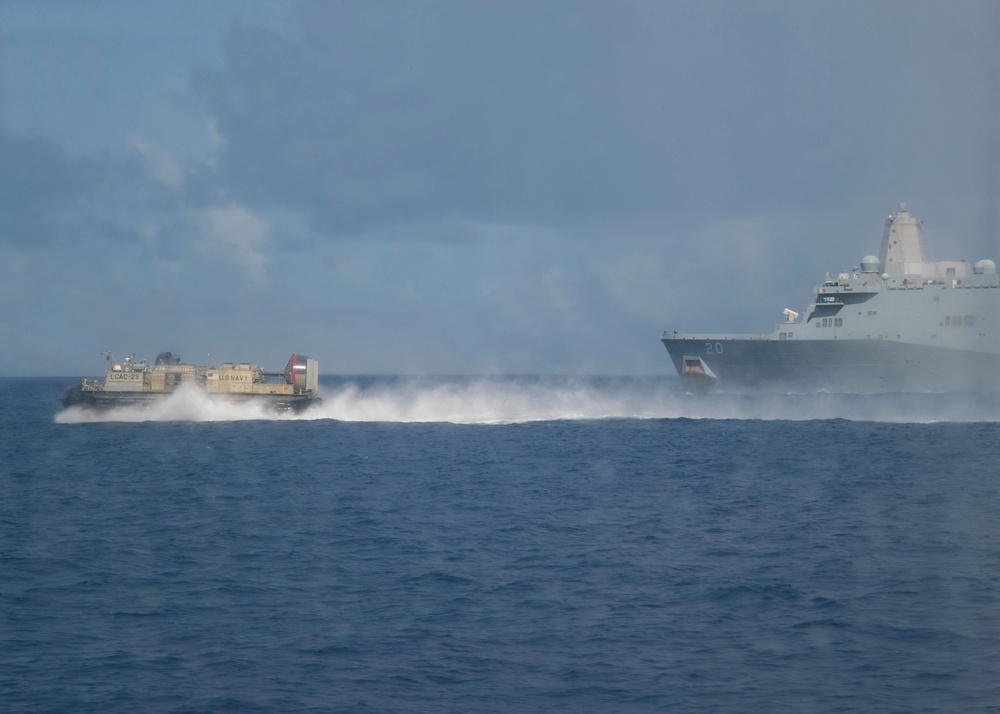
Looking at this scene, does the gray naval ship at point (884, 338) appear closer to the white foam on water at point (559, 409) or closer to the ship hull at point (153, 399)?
the white foam on water at point (559, 409)

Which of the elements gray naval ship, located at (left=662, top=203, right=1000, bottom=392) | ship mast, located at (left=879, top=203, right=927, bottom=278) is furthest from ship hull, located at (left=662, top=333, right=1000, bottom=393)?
ship mast, located at (left=879, top=203, right=927, bottom=278)

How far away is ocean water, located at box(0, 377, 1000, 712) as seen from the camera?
15.7 m

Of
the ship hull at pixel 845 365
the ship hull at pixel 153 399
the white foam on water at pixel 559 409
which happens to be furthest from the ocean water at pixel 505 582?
the ship hull at pixel 845 365

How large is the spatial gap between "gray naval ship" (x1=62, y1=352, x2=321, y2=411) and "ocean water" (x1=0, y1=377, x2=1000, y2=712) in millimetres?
17616

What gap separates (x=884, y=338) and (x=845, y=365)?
4.01 m

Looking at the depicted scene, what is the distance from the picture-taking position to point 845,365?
77.9 m

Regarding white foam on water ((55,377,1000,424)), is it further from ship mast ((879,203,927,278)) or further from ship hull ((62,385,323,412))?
ship mast ((879,203,927,278))

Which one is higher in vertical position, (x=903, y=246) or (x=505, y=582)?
(x=903, y=246)

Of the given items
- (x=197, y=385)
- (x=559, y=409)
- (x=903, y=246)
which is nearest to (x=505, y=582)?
(x=197, y=385)

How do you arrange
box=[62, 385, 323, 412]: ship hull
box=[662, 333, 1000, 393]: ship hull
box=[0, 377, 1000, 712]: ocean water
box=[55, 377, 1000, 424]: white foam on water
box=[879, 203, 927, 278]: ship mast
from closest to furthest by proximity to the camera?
box=[0, 377, 1000, 712]: ocean water < box=[62, 385, 323, 412]: ship hull < box=[55, 377, 1000, 424]: white foam on water < box=[662, 333, 1000, 393]: ship hull < box=[879, 203, 927, 278]: ship mast

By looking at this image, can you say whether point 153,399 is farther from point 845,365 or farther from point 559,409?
point 845,365

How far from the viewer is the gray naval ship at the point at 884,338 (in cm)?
7606

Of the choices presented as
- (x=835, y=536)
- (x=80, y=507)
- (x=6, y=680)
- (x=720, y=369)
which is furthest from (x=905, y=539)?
(x=720, y=369)

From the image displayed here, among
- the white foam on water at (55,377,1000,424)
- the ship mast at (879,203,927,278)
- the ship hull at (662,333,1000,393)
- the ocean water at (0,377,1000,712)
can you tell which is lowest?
the ocean water at (0,377,1000,712)
